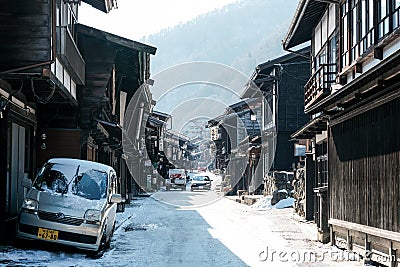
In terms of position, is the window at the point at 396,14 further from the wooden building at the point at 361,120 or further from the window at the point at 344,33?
the window at the point at 344,33

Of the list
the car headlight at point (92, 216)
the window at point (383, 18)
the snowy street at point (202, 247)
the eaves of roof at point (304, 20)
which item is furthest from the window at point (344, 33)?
the car headlight at point (92, 216)

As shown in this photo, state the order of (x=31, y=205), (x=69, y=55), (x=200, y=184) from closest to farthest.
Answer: (x=31, y=205) → (x=69, y=55) → (x=200, y=184)

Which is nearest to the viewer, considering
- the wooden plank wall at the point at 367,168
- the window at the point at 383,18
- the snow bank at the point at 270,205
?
the wooden plank wall at the point at 367,168

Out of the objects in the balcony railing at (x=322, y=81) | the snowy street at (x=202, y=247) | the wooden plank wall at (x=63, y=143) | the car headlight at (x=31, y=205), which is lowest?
the snowy street at (x=202, y=247)

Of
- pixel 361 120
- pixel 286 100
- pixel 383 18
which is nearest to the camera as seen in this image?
pixel 383 18

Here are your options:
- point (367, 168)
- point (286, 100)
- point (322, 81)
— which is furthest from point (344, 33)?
point (286, 100)

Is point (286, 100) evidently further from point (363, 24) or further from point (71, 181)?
point (71, 181)

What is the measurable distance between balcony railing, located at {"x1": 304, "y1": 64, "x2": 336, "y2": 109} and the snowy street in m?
4.60

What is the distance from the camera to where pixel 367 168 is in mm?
14867

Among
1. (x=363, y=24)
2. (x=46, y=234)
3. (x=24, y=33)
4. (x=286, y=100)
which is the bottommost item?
(x=46, y=234)

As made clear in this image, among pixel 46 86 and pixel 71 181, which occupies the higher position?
pixel 46 86

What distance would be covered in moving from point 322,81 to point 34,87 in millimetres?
9300

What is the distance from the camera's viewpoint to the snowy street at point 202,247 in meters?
13.7

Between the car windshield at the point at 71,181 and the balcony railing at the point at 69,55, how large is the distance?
3.10 m
